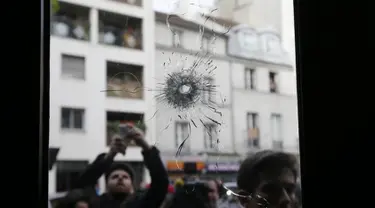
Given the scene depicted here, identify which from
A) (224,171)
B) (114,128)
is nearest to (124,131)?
(114,128)

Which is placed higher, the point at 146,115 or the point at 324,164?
the point at 146,115

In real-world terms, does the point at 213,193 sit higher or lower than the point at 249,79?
lower

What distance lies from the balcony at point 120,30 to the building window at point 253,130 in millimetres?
316

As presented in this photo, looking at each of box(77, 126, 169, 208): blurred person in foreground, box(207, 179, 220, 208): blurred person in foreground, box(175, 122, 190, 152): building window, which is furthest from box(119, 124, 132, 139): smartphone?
box(207, 179, 220, 208): blurred person in foreground

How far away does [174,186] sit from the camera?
0.83 metres

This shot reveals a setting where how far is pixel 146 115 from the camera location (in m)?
0.85

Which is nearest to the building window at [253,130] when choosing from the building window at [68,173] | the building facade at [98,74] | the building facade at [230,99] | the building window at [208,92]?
the building facade at [230,99]

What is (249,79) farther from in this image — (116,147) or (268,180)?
(116,147)

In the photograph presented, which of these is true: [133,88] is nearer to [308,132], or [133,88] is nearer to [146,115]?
[146,115]

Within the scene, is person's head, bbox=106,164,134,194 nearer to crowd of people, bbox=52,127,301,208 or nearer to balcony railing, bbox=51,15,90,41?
crowd of people, bbox=52,127,301,208

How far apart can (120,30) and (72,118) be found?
0.75 ft

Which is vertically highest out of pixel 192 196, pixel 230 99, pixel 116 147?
pixel 230 99

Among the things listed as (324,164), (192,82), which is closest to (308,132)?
(324,164)
